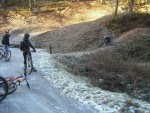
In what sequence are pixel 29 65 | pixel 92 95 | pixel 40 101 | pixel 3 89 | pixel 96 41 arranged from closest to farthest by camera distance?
pixel 3 89 < pixel 40 101 < pixel 92 95 < pixel 29 65 < pixel 96 41

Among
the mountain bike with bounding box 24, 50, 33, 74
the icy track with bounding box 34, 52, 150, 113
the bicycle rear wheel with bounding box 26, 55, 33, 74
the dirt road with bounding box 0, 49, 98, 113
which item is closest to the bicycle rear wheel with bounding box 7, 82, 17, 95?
the dirt road with bounding box 0, 49, 98, 113

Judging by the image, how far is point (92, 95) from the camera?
39.7ft

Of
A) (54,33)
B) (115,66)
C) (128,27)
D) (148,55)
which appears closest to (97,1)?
(54,33)

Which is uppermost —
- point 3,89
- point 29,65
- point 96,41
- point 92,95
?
point 3,89

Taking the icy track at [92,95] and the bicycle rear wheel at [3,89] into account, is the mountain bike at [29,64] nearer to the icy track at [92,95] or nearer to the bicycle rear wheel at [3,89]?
the icy track at [92,95]

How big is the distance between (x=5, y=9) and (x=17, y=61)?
29271 mm

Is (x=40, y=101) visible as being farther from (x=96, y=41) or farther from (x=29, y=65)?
(x=96, y=41)

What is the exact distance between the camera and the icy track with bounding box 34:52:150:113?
10.8m

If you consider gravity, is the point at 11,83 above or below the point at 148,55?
above

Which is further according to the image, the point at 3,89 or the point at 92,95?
the point at 92,95

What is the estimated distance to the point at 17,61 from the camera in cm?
1997

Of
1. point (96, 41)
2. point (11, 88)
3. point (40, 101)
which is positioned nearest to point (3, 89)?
point (11, 88)

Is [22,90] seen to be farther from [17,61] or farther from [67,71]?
[17,61]

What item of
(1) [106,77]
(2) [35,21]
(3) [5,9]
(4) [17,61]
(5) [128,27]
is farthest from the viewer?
(3) [5,9]
